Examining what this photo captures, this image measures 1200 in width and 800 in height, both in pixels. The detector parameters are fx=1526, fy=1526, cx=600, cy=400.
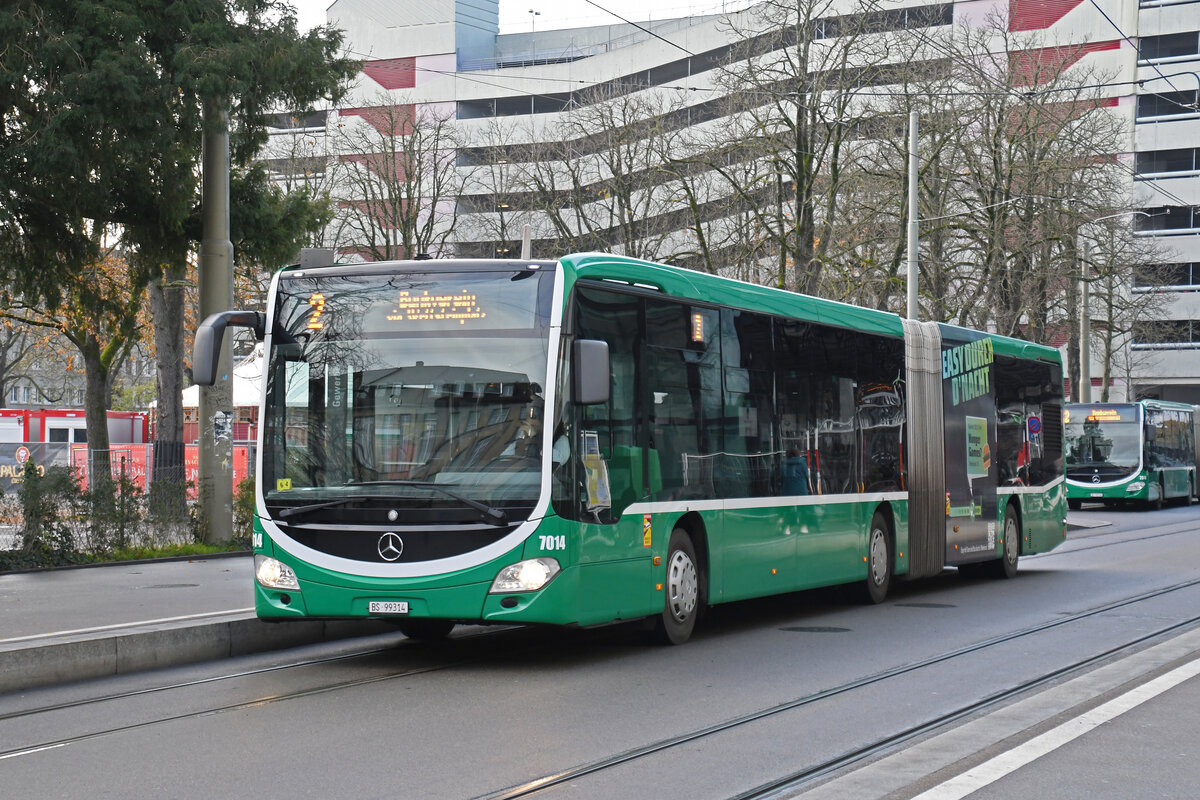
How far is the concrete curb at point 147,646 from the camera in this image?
10.1m

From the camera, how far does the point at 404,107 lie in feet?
175

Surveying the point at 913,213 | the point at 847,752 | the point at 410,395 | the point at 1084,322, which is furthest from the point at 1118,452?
the point at 847,752

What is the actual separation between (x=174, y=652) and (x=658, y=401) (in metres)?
4.13

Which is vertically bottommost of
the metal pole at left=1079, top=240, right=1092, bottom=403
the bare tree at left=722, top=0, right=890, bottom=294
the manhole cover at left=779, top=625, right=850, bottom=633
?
the manhole cover at left=779, top=625, right=850, bottom=633

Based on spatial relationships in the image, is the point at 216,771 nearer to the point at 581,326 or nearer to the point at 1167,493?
the point at 581,326

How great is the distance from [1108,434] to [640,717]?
3781 centimetres

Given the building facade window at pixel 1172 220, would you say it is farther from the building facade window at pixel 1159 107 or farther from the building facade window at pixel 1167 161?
the building facade window at pixel 1159 107

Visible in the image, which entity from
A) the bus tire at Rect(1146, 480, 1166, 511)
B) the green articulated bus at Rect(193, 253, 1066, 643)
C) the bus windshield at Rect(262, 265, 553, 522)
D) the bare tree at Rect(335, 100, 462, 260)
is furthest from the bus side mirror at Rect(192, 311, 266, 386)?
the bus tire at Rect(1146, 480, 1166, 511)

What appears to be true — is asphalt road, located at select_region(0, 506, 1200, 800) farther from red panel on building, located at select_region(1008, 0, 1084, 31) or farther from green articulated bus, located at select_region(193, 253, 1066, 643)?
red panel on building, located at select_region(1008, 0, 1084, 31)

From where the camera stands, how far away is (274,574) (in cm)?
1110

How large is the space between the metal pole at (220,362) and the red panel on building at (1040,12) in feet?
178

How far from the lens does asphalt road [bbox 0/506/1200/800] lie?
7051mm

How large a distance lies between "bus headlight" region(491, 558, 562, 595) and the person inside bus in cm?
404

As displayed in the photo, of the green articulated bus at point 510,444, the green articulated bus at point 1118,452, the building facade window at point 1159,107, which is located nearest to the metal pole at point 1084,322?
the green articulated bus at point 1118,452
